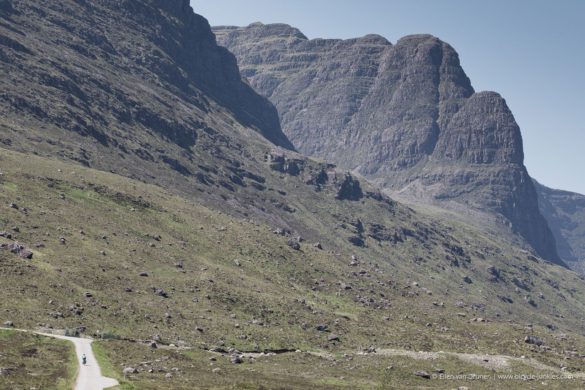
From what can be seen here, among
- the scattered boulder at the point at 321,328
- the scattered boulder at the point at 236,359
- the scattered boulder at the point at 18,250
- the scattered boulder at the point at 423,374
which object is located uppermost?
the scattered boulder at the point at 18,250

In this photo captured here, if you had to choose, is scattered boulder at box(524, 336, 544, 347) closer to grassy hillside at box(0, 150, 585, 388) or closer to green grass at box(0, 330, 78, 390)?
grassy hillside at box(0, 150, 585, 388)

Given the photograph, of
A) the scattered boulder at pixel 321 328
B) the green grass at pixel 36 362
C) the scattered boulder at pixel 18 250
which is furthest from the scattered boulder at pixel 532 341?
the scattered boulder at pixel 18 250

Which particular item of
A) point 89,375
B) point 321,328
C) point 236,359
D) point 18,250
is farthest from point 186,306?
point 89,375

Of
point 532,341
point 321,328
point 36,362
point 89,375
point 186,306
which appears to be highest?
point 532,341

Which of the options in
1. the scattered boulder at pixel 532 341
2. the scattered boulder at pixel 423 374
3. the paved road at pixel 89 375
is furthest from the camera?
the scattered boulder at pixel 532 341

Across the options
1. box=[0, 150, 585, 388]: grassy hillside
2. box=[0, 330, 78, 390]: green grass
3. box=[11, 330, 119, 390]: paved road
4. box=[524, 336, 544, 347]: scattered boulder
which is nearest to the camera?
box=[0, 330, 78, 390]: green grass

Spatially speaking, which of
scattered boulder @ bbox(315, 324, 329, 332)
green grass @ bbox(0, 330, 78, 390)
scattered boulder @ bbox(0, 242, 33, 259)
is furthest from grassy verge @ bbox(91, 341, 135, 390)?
scattered boulder @ bbox(315, 324, 329, 332)

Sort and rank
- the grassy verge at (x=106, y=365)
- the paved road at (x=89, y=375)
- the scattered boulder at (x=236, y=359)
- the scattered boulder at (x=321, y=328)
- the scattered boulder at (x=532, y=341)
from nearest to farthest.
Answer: the paved road at (x=89, y=375) → the grassy verge at (x=106, y=365) → the scattered boulder at (x=236, y=359) → the scattered boulder at (x=321, y=328) → the scattered boulder at (x=532, y=341)

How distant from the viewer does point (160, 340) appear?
4318 inches

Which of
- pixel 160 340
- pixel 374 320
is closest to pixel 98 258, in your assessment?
pixel 160 340

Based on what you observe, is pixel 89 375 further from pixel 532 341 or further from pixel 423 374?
pixel 532 341

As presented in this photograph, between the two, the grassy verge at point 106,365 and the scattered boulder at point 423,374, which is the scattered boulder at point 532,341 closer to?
the scattered boulder at point 423,374

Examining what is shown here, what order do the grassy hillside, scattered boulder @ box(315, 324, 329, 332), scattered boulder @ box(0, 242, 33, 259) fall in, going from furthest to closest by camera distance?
scattered boulder @ box(315, 324, 329, 332)
scattered boulder @ box(0, 242, 33, 259)
the grassy hillside

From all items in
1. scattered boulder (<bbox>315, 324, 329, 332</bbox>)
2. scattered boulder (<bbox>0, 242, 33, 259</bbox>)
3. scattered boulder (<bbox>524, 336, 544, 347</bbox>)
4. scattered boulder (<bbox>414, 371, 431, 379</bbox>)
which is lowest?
scattered boulder (<bbox>315, 324, 329, 332</bbox>)
